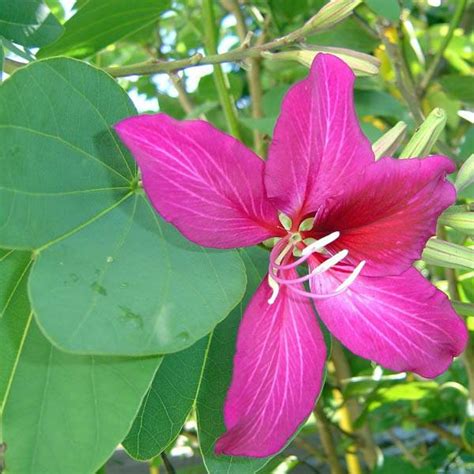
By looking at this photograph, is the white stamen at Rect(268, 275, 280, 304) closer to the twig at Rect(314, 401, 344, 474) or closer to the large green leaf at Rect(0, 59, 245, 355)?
the large green leaf at Rect(0, 59, 245, 355)

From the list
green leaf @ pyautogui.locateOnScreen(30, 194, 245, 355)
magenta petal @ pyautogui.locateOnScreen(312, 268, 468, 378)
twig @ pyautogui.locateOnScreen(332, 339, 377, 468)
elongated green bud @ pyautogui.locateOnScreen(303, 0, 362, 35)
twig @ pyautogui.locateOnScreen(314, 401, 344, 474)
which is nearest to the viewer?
green leaf @ pyautogui.locateOnScreen(30, 194, 245, 355)

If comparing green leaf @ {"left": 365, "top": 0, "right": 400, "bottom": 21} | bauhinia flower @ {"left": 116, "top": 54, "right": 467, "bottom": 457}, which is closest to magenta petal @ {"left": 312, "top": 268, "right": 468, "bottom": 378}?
bauhinia flower @ {"left": 116, "top": 54, "right": 467, "bottom": 457}

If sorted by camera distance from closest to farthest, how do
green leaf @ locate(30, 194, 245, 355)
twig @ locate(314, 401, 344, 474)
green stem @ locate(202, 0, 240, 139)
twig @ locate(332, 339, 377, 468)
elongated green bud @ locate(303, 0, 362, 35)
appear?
green leaf @ locate(30, 194, 245, 355)
elongated green bud @ locate(303, 0, 362, 35)
green stem @ locate(202, 0, 240, 139)
twig @ locate(314, 401, 344, 474)
twig @ locate(332, 339, 377, 468)

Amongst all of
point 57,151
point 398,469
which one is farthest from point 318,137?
point 398,469

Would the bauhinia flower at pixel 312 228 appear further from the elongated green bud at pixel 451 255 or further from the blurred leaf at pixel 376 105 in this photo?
the blurred leaf at pixel 376 105

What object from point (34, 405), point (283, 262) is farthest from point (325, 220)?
point (34, 405)

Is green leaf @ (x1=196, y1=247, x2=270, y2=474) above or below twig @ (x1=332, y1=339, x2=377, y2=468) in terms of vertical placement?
above
